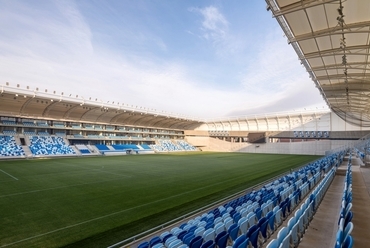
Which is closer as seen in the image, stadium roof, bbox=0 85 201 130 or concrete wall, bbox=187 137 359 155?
stadium roof, bbox=0 85 201 130

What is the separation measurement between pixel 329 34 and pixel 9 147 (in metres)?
39.8

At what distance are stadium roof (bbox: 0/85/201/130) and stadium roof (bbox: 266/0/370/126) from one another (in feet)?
110

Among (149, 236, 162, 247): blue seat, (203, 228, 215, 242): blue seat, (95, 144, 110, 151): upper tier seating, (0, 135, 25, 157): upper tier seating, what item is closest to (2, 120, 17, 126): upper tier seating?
(0, 135, 25, 157): upper tier seating

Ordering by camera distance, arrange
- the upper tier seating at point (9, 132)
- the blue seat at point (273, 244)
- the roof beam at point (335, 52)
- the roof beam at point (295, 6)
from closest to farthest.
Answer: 1. the blue seat at point (273, 244)
2. the roof beam at point (295, 6)
3. the roof beam at point (335, 52)
4. the upper tier seating at point (9, 132)

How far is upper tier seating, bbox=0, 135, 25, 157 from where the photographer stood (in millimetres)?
30945

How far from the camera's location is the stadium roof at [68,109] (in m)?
31.4

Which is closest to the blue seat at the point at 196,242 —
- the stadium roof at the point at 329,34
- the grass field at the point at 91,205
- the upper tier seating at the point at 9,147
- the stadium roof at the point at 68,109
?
the grass field at the point at 91,205

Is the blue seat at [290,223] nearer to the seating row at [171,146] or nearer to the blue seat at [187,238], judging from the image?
the blue seat at [187,238]

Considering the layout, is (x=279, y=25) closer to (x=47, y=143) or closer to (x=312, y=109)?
(x=47, y=143)

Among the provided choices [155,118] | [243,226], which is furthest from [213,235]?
[155,118]

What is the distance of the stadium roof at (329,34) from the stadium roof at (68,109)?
33665 mm

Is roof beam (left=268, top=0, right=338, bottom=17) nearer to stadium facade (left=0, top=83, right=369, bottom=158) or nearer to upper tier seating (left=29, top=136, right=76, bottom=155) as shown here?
stadium facade (left=0, top=83, right=369, bottom=158)

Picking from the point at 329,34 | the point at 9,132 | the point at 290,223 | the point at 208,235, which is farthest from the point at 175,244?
the point at 9,132

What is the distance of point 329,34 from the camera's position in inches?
351
